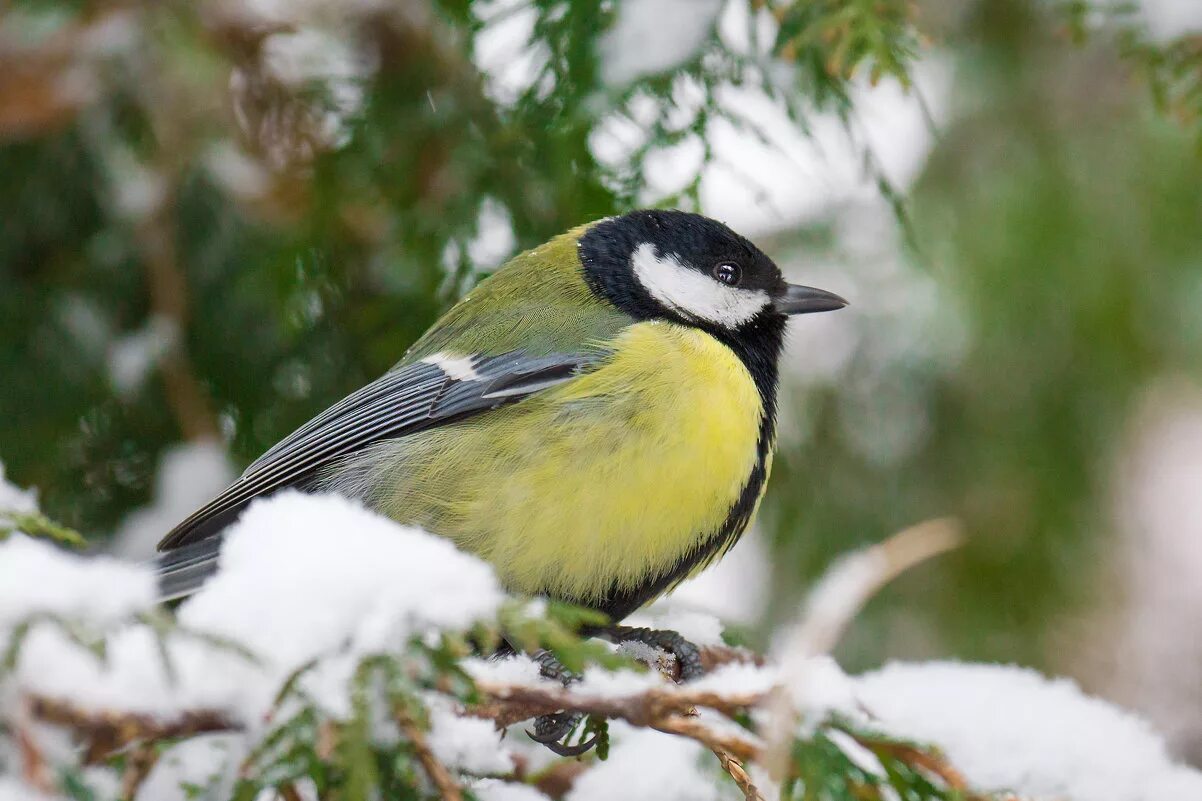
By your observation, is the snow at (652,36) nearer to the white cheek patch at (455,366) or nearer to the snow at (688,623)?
the white cheek patch at (455,366)

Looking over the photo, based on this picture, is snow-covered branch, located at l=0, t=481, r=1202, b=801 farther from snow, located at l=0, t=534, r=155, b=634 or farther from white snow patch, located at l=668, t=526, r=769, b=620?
white snow patch, located at l=668, t=526, r=769, b=620

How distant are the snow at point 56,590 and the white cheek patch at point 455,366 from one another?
1106 millimetres

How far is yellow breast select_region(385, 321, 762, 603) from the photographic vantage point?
1.96 meters

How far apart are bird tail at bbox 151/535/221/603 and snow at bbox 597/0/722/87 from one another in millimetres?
1109

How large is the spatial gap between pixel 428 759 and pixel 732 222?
2.03 meters

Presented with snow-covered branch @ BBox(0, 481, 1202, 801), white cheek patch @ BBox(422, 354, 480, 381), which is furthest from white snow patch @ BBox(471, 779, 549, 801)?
white cheek patch @ BBox(422, 354, 480, 381)

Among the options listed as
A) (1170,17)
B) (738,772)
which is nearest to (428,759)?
(738,772)

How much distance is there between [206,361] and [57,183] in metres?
0.51

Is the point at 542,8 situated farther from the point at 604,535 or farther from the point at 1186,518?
the point at 1186,518

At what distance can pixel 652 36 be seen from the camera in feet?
7.32

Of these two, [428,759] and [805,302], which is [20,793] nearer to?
[428,759]

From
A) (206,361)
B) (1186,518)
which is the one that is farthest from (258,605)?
(1186,518)

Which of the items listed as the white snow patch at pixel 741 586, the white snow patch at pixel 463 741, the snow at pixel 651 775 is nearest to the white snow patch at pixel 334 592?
the white snow patch at pixel 463 741

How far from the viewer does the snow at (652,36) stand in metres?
2.21
